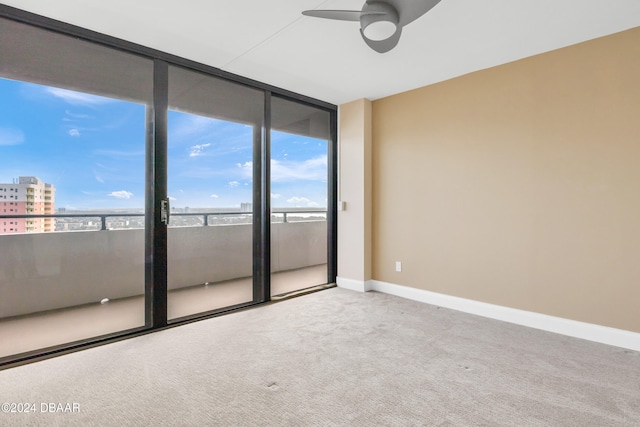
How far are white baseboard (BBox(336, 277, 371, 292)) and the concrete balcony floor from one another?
1362 mm

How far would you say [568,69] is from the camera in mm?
2869

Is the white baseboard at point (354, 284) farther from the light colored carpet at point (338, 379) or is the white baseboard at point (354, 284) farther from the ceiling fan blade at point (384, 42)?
the ceiling fan blade at point (384, 42)

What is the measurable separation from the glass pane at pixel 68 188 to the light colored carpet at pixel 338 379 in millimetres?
427

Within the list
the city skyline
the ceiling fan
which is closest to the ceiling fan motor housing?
the ceiling fan

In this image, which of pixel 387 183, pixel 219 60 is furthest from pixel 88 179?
pixel 387 183

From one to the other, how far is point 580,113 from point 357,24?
2.10 meters

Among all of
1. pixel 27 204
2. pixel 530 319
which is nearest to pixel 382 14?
pixel 27 204

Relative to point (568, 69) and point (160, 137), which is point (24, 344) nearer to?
point (160, 137)

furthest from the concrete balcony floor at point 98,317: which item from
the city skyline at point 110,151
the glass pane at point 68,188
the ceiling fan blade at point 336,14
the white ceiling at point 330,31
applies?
the ceiling fan blade at point 336,14

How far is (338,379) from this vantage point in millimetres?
2119

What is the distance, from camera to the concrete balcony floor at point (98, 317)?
2453 mm

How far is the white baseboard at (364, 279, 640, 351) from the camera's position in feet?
8.59

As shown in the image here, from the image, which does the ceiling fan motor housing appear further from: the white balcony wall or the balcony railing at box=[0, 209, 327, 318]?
the white balcony wall

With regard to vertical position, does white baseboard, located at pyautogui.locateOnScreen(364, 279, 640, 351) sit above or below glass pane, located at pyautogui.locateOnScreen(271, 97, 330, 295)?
below
